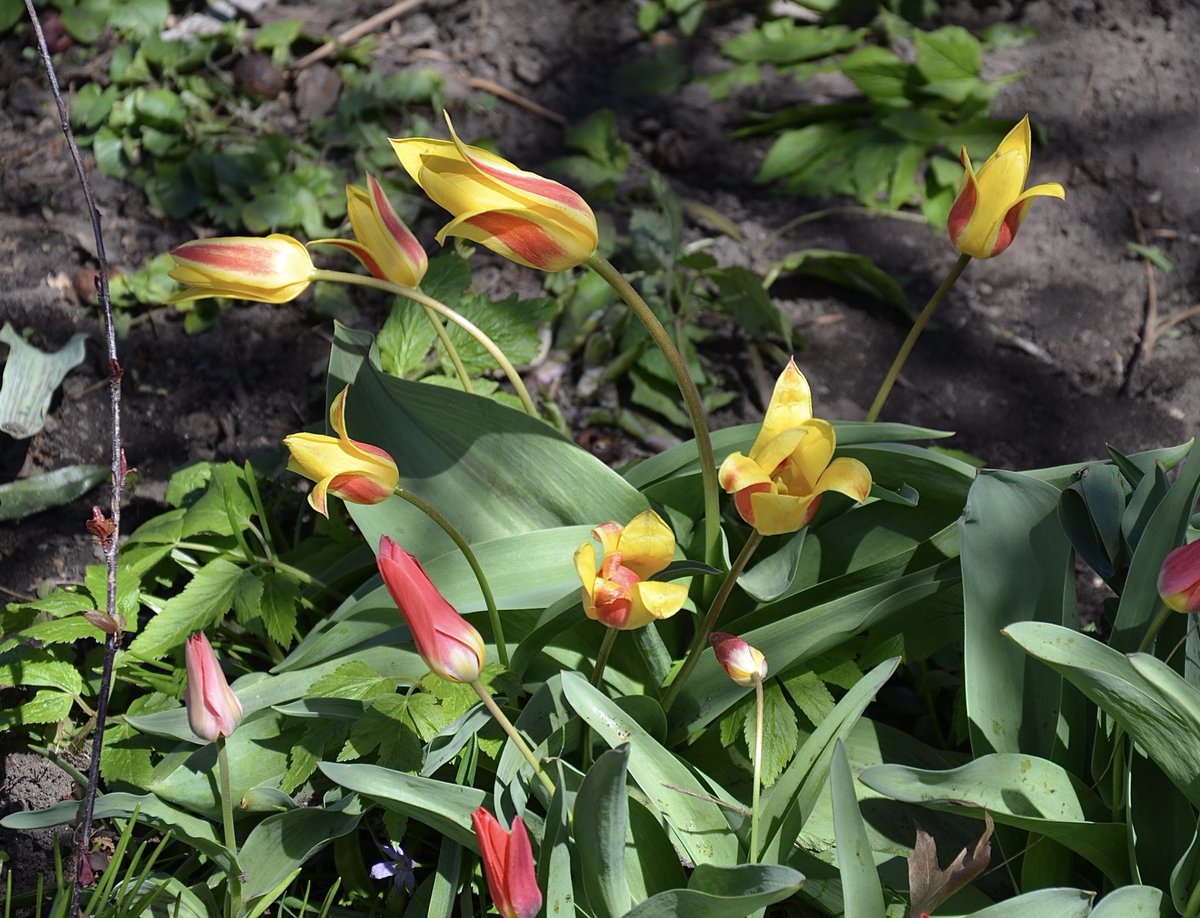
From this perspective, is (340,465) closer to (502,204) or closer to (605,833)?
(502,204)

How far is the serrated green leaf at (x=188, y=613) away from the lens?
158 centimetres

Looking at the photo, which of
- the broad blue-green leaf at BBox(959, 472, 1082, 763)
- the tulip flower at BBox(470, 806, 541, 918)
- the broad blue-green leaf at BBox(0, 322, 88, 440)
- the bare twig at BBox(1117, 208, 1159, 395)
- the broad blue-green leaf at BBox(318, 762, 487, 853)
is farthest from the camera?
the bare twig at BBox(1117, 208, 1159, 395)

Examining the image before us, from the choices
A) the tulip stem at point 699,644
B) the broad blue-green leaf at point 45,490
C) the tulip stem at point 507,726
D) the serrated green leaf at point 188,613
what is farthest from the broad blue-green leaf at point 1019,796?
the broad blue-green leaf at point 45,490

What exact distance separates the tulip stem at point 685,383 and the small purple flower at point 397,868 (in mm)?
558

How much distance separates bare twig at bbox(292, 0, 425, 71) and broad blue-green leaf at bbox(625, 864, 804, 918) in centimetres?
266

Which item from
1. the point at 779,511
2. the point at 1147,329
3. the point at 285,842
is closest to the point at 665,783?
the point at 779,511

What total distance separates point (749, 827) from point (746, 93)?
2400 mm

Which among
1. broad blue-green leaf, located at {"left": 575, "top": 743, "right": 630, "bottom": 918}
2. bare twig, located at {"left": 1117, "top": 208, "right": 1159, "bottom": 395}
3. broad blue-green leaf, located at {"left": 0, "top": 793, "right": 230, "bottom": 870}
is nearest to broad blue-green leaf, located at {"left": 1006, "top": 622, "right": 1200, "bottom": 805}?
broad blue-green leaf, located at {"left": 575, "top": 743, "right": 630, "bottom": 918}

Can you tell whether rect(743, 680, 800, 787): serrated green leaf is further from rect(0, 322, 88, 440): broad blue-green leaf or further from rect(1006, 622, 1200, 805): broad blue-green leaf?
rect(0, 322, 88, 440): broad blue-green leaf

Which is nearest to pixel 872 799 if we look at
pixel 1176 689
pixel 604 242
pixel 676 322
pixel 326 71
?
pixel 1176 689

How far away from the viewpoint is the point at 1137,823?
1.29 metres

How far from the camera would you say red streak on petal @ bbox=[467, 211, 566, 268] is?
1145mm

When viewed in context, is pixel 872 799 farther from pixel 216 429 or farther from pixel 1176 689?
pixel 216 429

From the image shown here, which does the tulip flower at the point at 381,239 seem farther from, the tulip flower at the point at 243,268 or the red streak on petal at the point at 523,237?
the red streak on petal at the point at 523,237
